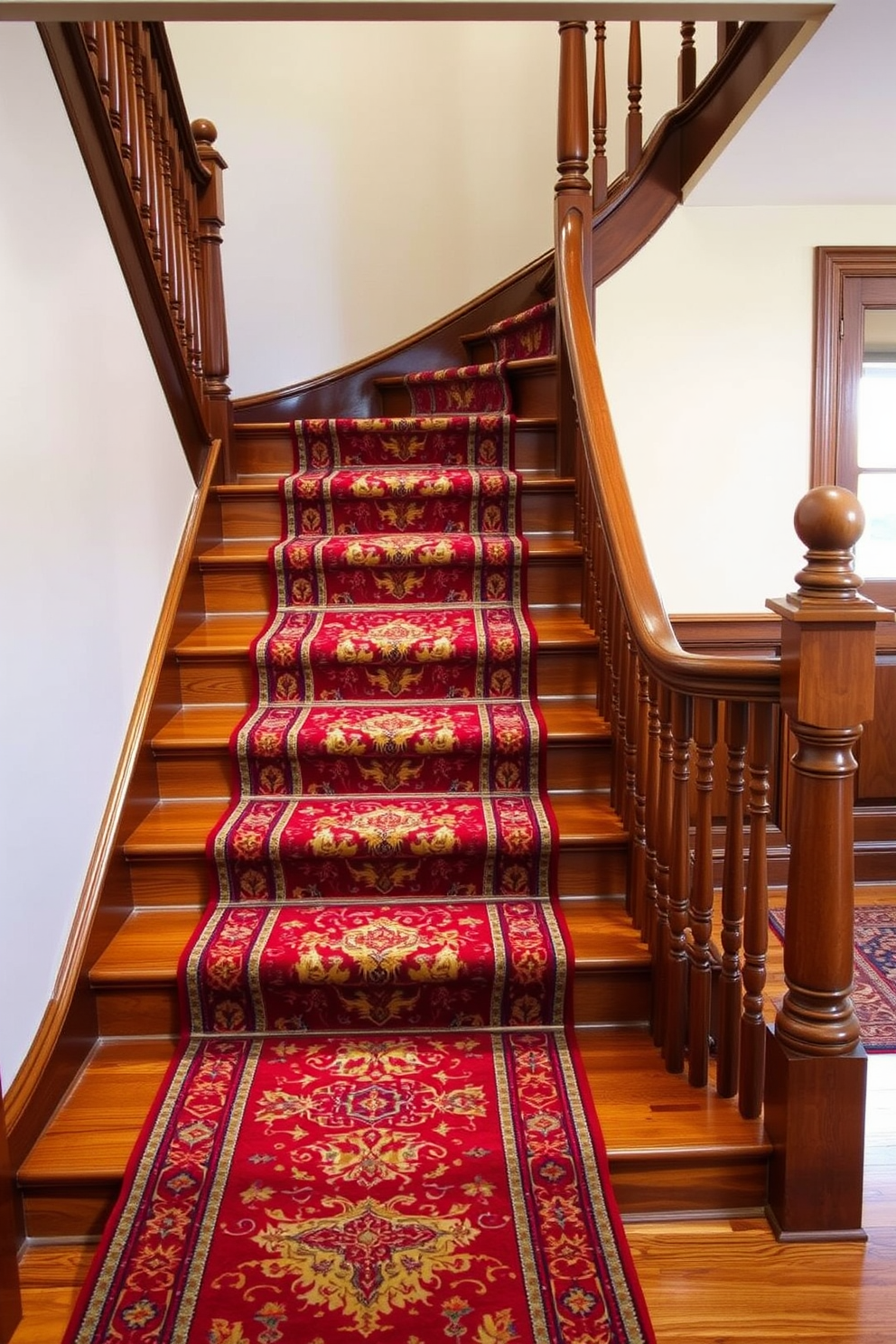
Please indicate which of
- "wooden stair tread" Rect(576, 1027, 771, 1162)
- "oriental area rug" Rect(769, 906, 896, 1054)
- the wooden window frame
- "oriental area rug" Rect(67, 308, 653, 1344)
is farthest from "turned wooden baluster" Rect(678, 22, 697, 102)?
"wooden stair tread" Rect(576, 1027, 771, 1162)

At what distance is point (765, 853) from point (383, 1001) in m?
0.81

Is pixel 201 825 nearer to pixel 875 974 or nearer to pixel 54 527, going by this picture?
pixel 54 527

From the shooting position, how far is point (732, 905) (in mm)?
1803

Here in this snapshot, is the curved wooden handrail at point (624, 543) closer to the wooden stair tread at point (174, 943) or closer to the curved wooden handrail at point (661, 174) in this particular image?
the curved wooden handrail at point (661, 174)

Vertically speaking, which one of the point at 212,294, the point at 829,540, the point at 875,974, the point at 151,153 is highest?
the point at 151,153

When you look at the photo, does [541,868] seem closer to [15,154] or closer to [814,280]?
[15,154]

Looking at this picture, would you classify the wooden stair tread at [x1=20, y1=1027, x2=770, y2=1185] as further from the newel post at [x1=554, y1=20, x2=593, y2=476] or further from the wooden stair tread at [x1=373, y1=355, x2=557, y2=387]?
the wooden stair tread at [x1=373, y1=355, x2=557, y2=387]

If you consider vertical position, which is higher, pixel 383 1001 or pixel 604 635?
pixel 604 635

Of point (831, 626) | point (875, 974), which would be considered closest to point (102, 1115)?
point (831, 626)

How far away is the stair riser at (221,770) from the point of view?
2559 millimetres

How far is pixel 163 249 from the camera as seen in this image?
9.27ft

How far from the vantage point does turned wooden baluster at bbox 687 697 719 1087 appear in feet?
6.01

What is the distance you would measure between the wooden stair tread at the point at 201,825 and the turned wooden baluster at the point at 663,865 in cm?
26

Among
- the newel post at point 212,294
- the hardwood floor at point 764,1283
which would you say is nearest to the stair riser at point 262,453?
the newel post at point 212,294
